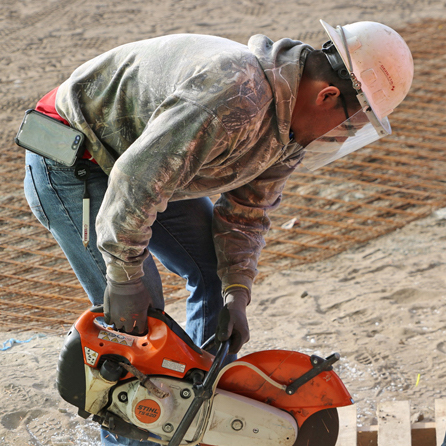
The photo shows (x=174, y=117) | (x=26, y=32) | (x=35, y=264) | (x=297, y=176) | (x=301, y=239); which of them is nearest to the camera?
(x=174, y=117)

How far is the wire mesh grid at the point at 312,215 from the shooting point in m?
3.48

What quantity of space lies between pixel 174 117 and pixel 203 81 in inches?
4.8

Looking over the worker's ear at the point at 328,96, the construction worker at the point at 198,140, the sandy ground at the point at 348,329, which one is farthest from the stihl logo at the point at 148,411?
the worker's ear at the point at 328,96

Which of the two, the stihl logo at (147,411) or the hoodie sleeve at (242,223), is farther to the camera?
the hoodie sleeve at (242,223)

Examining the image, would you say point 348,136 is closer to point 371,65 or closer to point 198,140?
point 371,65

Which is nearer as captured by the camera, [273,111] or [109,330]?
[273,111]

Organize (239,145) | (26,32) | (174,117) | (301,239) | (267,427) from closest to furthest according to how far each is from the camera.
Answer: (174,117)
(239,145)
(267,427)
(301,239)
(26,32)

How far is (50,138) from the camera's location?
1.78m

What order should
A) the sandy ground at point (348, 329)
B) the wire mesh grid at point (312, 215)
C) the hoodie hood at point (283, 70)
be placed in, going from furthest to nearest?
the wire mesh grid at point (312, 215)
the sandy ground at point (348, 329)
the hoodie hood at point (283, 70)

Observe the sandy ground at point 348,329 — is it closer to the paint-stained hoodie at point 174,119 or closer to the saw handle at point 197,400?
the saw handle at point 197,400

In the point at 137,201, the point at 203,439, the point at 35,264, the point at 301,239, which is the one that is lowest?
the point at 301,239

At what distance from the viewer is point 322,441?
1896mm

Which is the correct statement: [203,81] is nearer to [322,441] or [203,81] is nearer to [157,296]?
[157,296]

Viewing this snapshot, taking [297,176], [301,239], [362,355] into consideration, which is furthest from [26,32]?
[362,355]
